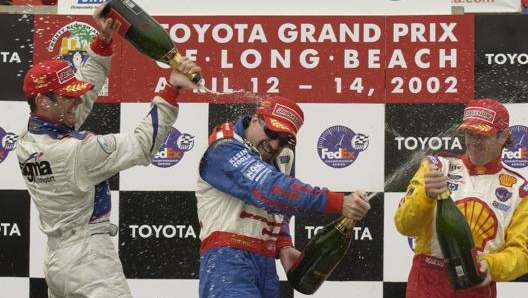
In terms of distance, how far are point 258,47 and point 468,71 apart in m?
1.09

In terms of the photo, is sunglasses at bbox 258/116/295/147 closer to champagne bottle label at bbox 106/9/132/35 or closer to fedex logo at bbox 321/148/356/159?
champagne bottle label at bbox 106/9/132/35

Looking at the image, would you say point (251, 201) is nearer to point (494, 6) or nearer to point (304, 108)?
point (304, 108)

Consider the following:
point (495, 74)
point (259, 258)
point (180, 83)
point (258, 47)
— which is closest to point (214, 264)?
point (259, 258)

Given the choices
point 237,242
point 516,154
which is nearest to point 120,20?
point 237,242

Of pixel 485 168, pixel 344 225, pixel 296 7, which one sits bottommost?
pixel 344 225

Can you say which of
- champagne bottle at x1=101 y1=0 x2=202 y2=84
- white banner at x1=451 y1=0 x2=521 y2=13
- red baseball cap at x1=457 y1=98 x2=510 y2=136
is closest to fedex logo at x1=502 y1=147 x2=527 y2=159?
red baseball cap at x1=457 y1=98 x2=510 y2=136

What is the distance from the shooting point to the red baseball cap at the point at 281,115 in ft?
16.2

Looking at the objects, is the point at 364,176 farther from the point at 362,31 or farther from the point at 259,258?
the point at 259,258

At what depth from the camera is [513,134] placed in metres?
6.04

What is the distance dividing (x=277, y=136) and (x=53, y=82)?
0.97 m

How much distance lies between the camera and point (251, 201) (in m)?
4.86

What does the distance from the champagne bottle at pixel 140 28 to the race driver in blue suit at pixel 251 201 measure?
17.4 inches

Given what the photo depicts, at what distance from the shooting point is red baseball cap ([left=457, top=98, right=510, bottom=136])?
516 centimetres

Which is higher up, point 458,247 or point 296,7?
point 296,7
